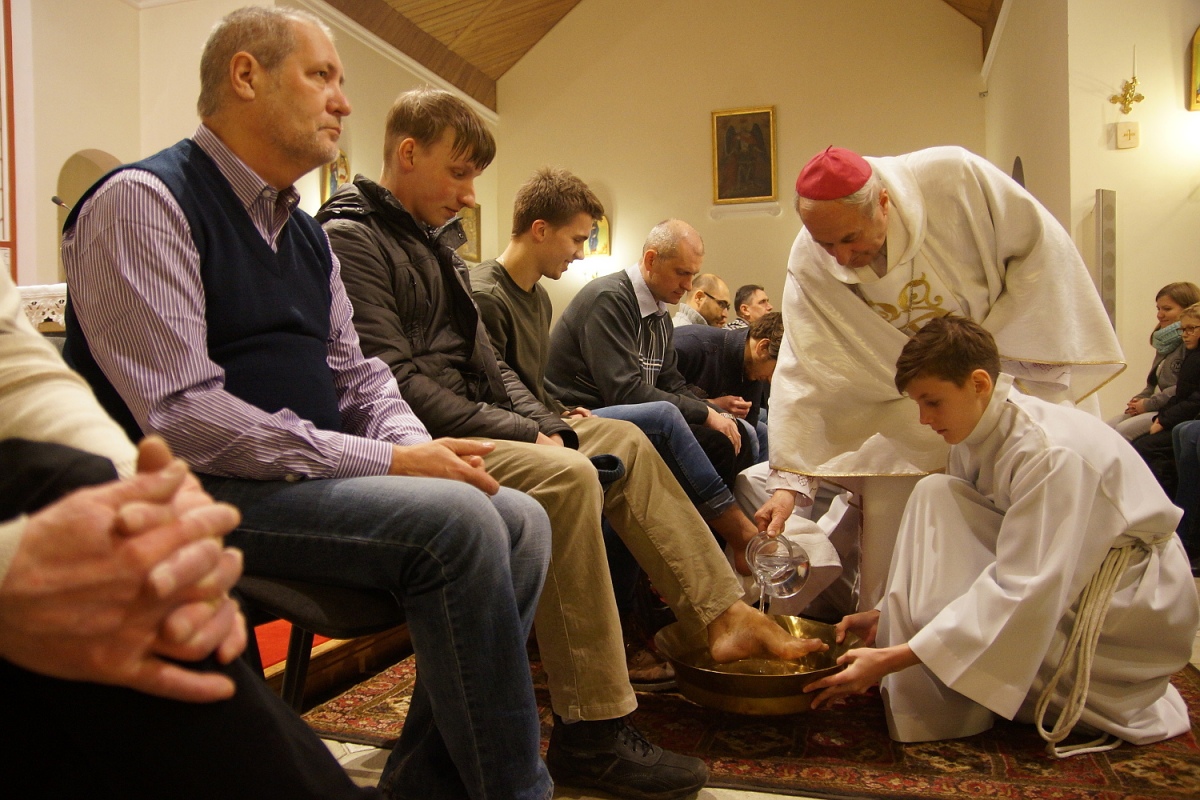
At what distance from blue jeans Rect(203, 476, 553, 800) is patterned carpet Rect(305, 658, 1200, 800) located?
75cm

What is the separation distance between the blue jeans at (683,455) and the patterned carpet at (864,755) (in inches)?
24.5

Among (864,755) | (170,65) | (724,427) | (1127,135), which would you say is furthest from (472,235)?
(864,755)

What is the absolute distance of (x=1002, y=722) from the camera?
2.31 metres

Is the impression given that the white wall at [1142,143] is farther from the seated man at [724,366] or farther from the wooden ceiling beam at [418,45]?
the wooden ceiling beam at [418,45]

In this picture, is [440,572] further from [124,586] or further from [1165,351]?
[1165,351]

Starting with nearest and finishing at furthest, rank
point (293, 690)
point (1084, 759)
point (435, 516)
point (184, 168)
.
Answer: point (435, 516) → point (184, 168) → point (293, 690) → point (1084, 759)

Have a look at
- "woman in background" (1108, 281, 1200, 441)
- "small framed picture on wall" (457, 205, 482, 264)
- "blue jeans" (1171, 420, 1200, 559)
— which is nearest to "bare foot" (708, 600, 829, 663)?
"blue jeans" (1171, 420, 1200, 559)

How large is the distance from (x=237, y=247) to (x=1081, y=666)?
1949mm

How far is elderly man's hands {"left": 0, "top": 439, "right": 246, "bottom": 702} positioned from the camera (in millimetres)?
669

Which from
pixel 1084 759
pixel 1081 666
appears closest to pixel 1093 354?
pixel 1081 666

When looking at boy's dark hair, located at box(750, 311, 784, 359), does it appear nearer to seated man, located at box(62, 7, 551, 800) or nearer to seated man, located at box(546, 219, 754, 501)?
seated man, located at box(546, 219, 754, 501)

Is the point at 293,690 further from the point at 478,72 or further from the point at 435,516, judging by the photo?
the point at 478,72

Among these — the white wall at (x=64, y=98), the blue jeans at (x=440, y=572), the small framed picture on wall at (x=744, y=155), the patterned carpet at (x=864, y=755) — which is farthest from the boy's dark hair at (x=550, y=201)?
the small framed picture on wall at (x=744, y=155)

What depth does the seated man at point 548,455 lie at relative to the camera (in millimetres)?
1816
